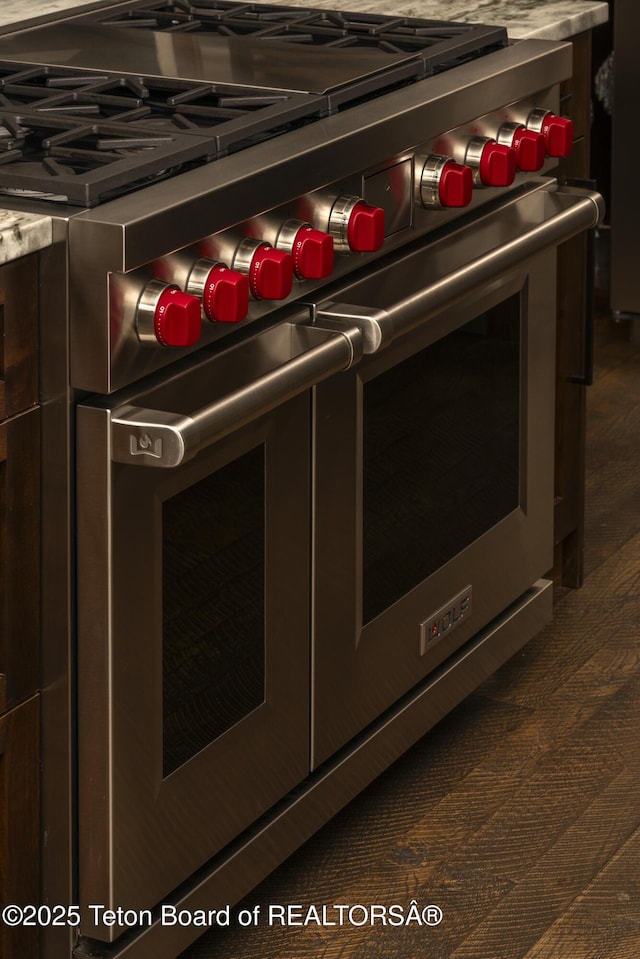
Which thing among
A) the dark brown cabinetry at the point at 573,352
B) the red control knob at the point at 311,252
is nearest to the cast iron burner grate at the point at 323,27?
the dark brown cabinetry at the point at 573,352

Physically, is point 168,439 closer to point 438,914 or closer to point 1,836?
point 1,836

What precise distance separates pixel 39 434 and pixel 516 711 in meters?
1.19

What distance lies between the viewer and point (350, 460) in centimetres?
179

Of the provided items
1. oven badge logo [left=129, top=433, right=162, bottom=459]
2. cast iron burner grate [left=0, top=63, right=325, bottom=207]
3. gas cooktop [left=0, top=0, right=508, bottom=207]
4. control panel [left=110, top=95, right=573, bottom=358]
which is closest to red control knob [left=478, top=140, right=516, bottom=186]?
control panel [left=110, top=95, right=573, bottom=358]

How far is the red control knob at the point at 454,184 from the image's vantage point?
5.82 ft

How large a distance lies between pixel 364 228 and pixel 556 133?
511 millimetres

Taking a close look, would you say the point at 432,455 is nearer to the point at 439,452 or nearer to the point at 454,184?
the point at 439,452

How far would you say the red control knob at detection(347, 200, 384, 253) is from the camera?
161cm

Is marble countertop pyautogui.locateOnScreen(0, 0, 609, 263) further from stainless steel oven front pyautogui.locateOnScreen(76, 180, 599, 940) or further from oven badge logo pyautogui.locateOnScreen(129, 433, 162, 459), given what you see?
oven badge logo pyautogui.locateOnScreen(129, 433, 162, 459)

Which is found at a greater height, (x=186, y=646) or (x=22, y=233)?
(x=22, y=233)

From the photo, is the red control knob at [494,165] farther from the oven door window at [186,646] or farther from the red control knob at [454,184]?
the oven door window at [186,646]

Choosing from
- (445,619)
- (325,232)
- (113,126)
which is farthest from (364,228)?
(445,619)

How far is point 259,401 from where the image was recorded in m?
1.46

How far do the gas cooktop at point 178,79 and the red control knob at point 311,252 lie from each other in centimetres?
12
